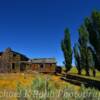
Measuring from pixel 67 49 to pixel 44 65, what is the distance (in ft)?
27.1

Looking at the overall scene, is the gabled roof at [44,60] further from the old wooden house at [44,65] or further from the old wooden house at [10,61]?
the old wooden house at [10,61]

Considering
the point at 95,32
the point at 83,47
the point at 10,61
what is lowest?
the point at 10,61

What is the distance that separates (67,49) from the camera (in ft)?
226

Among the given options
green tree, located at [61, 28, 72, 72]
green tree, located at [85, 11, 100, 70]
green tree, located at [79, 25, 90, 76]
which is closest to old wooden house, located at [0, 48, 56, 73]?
green tree, located at [61, 28, 72, 72]

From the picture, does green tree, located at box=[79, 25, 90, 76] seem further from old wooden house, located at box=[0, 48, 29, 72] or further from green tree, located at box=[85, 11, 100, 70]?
old wooden house, located at box=[0, 48, 29, 72]

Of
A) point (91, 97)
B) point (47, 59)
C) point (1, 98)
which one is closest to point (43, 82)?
point (91, 97)

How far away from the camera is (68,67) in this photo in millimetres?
67875

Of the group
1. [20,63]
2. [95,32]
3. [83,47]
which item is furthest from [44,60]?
[95,32]

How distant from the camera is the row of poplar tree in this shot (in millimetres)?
45812

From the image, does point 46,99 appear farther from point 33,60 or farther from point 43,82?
point 33,60

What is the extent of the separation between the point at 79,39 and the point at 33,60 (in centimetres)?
1339

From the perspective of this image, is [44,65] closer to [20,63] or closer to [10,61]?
[20,63]

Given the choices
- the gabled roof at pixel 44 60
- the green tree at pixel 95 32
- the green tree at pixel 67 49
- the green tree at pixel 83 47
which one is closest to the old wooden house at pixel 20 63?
the gabled roof at pixel 44 60

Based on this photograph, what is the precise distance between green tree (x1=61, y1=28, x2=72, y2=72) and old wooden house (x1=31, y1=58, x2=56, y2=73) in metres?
3.84
